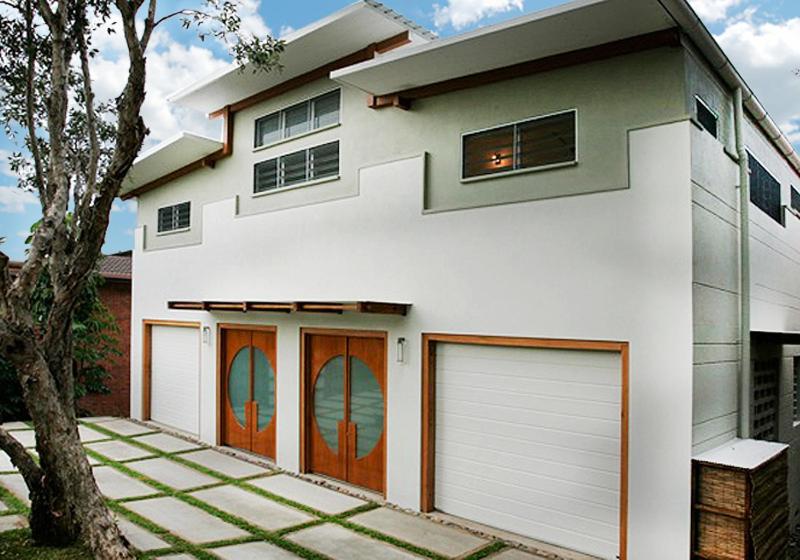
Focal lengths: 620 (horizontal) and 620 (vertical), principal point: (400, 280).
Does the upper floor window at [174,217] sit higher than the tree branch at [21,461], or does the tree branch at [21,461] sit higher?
the upper floor window at [174,217]

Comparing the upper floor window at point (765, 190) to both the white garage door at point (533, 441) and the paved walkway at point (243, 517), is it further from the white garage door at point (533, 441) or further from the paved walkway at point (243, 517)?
the paved walkway at point (243, 517)

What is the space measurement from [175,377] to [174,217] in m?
3.21

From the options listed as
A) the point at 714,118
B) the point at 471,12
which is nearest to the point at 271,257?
the point at 471,12

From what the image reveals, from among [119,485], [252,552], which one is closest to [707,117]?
[252,552]

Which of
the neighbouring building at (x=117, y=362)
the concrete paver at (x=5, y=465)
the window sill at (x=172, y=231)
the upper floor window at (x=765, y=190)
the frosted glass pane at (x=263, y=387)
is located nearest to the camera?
the upper floor window at (x=765, y=190)

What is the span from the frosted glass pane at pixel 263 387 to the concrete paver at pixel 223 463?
0.66m

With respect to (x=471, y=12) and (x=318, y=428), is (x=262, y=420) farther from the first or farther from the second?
(x=471, y=12)

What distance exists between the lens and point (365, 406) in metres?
8.31

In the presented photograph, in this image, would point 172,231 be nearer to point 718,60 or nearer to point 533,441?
point 533,441

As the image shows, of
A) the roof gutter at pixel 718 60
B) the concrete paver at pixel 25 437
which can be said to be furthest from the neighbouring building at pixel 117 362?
the roof gutter at pixel 718 60

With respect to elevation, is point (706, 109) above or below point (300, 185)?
above

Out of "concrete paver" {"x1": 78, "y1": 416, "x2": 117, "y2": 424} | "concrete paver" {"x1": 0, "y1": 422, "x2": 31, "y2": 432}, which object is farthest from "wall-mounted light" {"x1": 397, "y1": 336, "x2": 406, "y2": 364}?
"concrete paver" {"x1": 0, "y1": 422, "x2": 31, "y2": 432}

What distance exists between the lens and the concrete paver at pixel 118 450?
9922 millimetres

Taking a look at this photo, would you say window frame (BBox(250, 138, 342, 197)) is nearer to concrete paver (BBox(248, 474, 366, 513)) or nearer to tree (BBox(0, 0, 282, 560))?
tree (BBox(0, 0, 282, 560))
